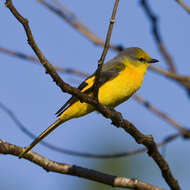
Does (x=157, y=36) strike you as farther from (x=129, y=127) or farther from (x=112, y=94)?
(x=112, y=94)

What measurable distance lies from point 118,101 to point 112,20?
2.48 metres

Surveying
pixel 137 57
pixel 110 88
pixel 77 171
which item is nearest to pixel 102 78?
pixel 110 88

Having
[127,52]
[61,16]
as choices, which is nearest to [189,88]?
[61,16]

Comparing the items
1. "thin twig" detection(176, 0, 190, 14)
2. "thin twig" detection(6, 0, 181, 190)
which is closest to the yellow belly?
"thin twig" detection(6, 0, 181, 190)

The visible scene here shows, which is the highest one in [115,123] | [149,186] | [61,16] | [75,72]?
[61,16]

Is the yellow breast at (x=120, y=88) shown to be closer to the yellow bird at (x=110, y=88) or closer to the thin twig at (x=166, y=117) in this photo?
the yellow bird at (x=110, y=88)

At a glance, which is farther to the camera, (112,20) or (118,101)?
(118,101)

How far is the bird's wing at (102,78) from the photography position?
16.0 feet

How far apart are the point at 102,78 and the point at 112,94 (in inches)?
13.0

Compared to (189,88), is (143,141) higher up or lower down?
lower down

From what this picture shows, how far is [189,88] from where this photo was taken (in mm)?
3504

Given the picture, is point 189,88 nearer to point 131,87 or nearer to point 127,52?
point 131,87

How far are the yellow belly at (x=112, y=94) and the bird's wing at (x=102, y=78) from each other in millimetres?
65

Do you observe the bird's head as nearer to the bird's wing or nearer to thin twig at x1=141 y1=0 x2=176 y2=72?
the bird's wing
